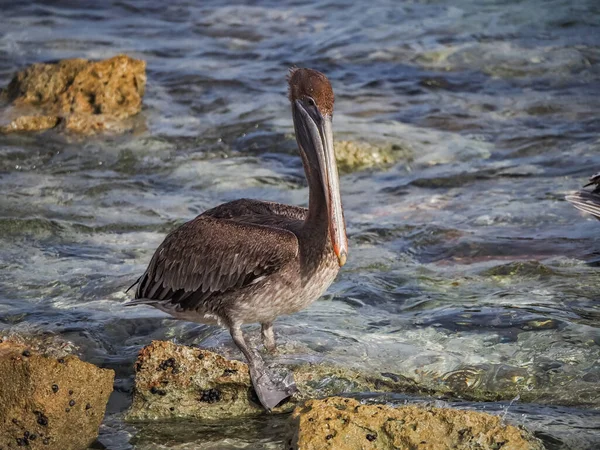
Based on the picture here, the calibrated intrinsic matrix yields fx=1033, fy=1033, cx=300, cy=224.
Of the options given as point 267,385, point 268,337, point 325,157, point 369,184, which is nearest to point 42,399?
A: point 267,385

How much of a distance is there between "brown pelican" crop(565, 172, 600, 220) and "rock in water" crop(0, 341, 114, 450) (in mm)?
3520

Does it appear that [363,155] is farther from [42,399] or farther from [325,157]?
[42,399]

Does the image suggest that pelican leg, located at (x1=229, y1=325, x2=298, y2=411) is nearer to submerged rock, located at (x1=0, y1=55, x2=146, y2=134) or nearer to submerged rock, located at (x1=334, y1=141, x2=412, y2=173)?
submerged rock, located at (x1=334, y1=141, x2=412, y2=173)

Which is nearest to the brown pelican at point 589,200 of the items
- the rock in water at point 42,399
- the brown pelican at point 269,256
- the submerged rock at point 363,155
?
the brown pelican at point 269,256

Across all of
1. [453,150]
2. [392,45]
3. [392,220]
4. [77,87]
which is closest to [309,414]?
[392,220]

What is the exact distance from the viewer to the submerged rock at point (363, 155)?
29.7 feet

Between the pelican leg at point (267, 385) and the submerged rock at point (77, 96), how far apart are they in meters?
5.36

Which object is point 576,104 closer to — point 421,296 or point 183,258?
point 421,296

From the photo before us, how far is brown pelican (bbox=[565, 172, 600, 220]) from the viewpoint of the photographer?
6.45 metres

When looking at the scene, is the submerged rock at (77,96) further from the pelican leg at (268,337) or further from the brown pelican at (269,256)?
the pelican leg at (268,337)

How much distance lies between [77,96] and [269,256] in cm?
565

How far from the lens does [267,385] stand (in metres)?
4.72

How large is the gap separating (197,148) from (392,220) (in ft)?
8.20

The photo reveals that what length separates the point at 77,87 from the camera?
32.3 ft
